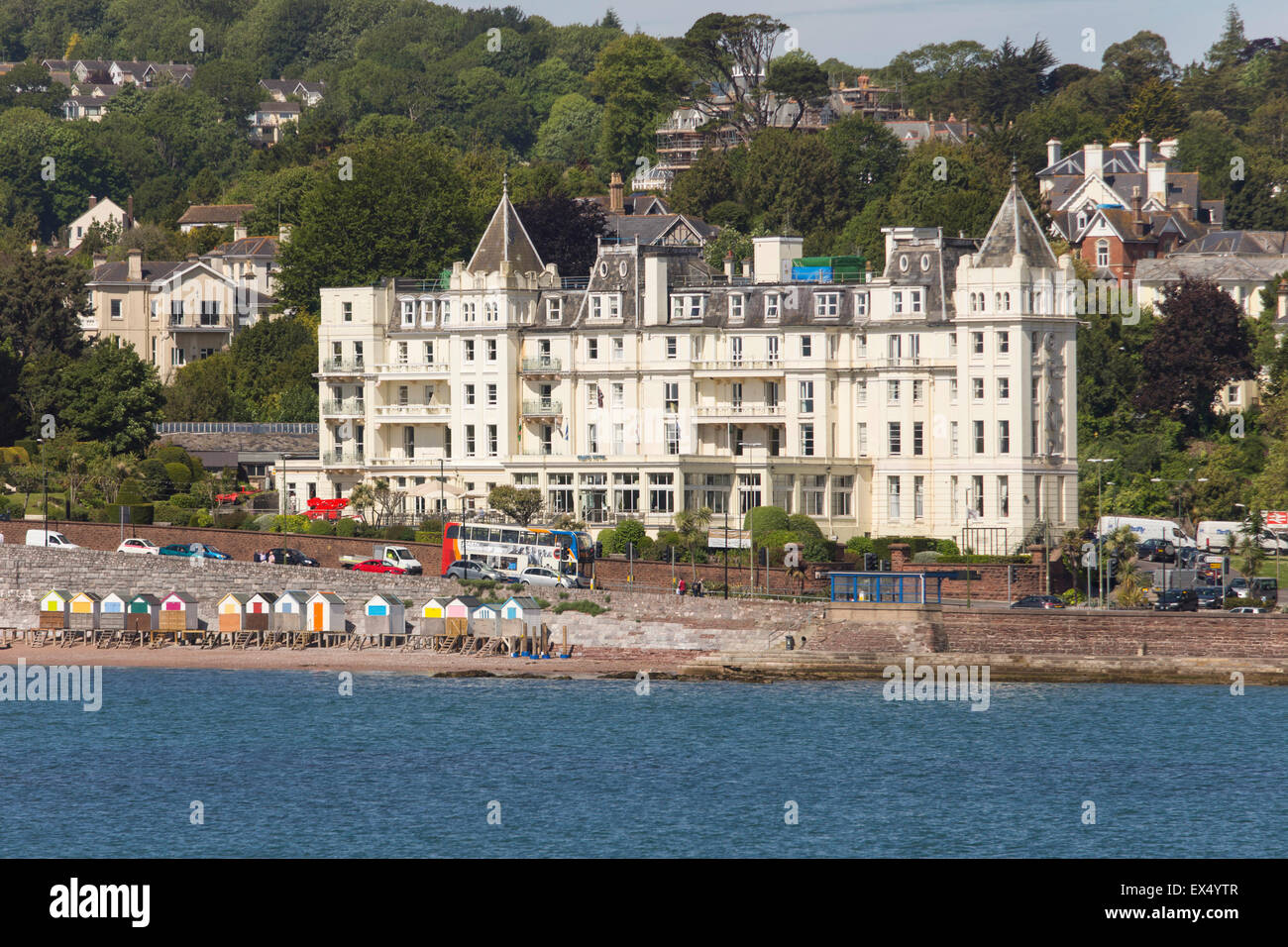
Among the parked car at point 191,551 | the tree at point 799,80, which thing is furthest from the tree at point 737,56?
the parked car at point 191,551

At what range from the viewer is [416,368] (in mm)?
102688

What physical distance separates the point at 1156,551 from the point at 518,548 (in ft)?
91.0

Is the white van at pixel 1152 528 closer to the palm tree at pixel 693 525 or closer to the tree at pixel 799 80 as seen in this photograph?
the palm tree at pixel 693 525

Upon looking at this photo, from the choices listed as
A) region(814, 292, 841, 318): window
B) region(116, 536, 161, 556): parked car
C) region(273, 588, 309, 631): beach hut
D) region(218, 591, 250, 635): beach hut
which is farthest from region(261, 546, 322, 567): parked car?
region(814, 292, 841, 318): window

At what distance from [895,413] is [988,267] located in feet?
25.2

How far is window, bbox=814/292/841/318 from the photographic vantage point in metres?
95.8

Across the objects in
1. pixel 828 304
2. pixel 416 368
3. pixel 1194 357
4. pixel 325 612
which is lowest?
pixel 325 612

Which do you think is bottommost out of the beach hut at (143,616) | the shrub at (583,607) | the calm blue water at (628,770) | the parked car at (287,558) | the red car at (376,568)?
the calm blue water at (628,770)

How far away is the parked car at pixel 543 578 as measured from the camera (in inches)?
3214

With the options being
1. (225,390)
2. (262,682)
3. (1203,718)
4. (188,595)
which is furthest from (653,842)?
(225,390)

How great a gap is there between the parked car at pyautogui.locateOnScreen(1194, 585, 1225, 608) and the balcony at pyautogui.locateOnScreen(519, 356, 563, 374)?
34203 millimetres

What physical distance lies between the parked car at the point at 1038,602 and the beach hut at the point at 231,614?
97.1 ft

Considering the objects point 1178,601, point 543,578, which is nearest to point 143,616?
point 543,578

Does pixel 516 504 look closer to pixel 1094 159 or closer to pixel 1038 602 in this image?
pixel 1038 602
